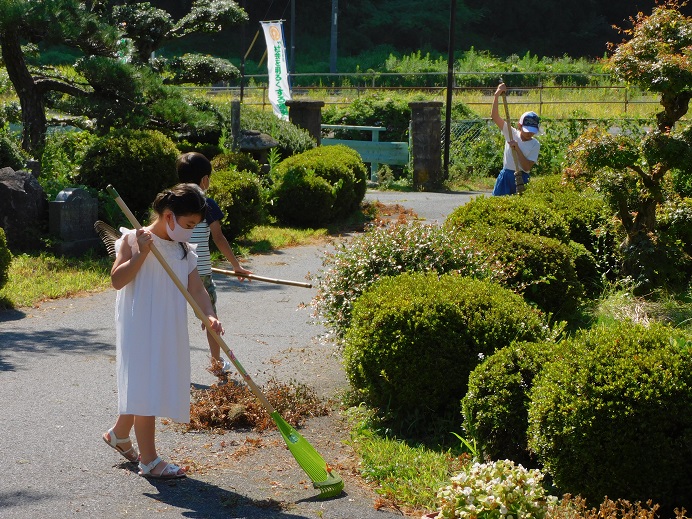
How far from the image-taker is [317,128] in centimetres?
1739

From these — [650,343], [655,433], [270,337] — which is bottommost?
[270,337]

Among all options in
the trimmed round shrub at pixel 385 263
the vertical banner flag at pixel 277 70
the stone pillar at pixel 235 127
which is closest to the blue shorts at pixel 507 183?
the trimmed round shrub at pixel 385 263

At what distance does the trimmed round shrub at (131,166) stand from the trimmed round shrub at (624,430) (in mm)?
8289

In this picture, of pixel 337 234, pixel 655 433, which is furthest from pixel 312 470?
pixel 337 234

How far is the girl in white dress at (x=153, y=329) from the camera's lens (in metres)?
4.48

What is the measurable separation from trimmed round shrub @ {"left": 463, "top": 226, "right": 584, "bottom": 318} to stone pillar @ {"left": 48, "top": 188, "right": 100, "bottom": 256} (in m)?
5.12

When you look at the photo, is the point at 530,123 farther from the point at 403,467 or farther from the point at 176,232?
the point at 176,232

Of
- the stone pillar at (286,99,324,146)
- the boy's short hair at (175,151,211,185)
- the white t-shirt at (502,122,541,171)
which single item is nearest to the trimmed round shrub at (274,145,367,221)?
the stone pillar at (286,99,324,146)

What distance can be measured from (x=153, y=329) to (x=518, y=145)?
5968 millimetres

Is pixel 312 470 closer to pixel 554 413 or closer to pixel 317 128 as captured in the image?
pixel 554 413

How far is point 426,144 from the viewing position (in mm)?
18312

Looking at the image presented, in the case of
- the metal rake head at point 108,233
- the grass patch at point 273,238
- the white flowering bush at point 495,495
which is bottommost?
the grass patch at point 273,238

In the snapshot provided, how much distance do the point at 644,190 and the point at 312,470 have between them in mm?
4554

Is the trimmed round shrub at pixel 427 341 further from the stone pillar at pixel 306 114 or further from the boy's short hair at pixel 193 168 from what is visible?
the stone pillar at pixel 306 114
